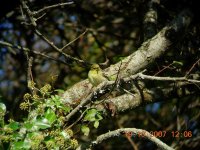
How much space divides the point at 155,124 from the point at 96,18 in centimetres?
164

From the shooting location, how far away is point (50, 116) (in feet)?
7.60

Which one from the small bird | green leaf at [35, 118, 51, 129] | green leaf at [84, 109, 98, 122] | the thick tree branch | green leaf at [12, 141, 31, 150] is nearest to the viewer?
green leaf at [12, 141, 31, 150]

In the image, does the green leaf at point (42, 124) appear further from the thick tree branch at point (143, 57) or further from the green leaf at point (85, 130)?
the thick tree branch at point (143, 57)

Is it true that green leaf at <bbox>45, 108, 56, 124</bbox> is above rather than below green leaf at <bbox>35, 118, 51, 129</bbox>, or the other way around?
above

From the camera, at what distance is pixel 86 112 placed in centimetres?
255

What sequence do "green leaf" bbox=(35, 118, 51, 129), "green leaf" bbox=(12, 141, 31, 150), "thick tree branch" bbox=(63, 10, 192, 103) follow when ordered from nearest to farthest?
"green leaf" bbox=(12, 141, 31, 150) < "green leaf" bbox=(35, 118, 51, 129) < "thick tree branch" bbox=(63, 10, 192, 103)

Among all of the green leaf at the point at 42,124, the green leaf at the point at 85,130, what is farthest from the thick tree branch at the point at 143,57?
the green leaf at the point at 42,124

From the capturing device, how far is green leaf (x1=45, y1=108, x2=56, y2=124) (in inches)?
90.4

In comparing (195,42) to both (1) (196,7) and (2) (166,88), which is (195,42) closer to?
(1) (196,7)

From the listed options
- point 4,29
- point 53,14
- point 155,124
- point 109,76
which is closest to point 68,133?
point 109,76
